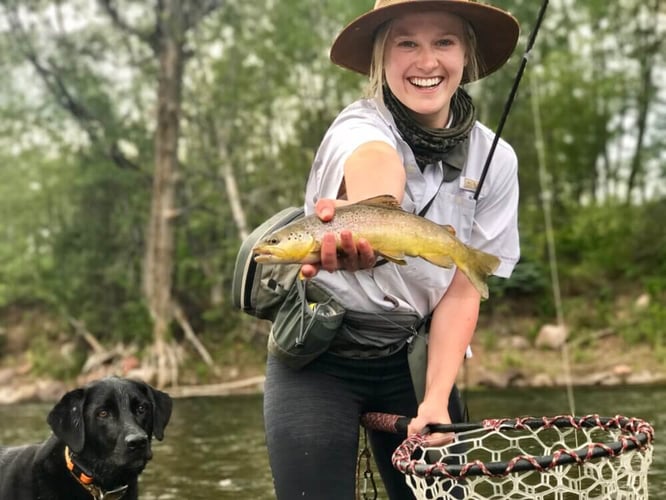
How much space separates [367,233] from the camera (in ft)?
8.30

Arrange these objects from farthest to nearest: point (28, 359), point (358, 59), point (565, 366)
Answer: point (28, 359) < point (565, 366) < point (358, 59)

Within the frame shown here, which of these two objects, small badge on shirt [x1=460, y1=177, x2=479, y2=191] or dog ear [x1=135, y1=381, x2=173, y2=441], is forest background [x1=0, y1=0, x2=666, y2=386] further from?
small badge on shirt [x1=460, y1=177, x2=479, y2=191]

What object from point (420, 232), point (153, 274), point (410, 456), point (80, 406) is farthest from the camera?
point (153, 274)

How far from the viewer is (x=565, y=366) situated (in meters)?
18.0

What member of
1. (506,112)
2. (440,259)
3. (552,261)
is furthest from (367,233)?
(552,261)

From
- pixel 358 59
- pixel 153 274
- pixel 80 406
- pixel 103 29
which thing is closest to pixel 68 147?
pixel 103 29

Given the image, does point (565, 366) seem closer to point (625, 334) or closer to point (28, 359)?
point (625, 334)

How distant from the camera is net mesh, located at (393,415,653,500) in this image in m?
2.45

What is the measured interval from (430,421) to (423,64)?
42.8 inches

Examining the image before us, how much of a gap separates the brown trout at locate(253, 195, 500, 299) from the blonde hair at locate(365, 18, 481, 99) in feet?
1.93

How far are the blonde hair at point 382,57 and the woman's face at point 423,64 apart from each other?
37 millimetres

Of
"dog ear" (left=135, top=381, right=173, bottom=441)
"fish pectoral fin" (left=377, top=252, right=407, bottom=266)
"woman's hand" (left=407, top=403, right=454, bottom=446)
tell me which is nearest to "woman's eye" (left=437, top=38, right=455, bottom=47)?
"fish pectoral fin" (left=377, top=252, right=407, bottom=266)

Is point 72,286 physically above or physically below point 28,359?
above

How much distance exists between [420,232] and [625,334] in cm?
1745
